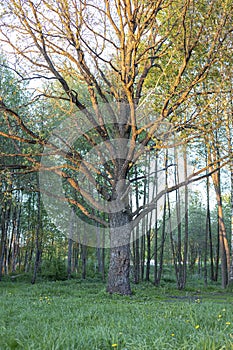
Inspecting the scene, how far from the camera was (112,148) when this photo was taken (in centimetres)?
1327

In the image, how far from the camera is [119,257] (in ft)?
40.3

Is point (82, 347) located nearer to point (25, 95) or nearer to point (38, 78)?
point (38, 78)

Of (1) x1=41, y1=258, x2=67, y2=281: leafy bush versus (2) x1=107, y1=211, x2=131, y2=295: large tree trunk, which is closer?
(2) x1=107, y1=211, x2=131, y2=295: large tree trunk

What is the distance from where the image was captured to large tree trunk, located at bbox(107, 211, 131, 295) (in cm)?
1215

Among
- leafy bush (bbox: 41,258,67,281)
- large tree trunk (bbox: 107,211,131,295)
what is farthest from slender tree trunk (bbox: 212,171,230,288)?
leafy bush (bbox: 41,258,67,281)

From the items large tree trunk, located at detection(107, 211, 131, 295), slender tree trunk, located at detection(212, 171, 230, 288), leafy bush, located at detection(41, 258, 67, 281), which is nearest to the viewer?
large tree trunk, located at detection(107, 211, 131, 295)

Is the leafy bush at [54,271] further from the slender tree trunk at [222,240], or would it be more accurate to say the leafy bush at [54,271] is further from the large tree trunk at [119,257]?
the large tree trunk at [119,257]

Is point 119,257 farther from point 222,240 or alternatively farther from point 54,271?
point 54,271

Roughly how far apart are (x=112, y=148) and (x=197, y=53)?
4596mm

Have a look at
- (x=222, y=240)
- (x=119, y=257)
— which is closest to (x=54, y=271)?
(x=222, y=240)

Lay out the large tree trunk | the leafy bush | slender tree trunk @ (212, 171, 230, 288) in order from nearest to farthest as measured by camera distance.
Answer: the large tree trunk, slender tree trunk @ (212, 171, 230, 288), the leafy bush

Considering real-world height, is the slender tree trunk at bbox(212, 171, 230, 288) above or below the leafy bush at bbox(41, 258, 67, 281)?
above

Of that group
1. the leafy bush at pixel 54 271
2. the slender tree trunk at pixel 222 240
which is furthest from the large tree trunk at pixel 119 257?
the leafy bush at pixel 54 271

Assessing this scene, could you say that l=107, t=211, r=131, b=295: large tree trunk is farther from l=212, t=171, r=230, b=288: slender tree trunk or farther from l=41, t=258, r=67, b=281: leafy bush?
l=41, t=258, r=67, b=281: leafy bush
